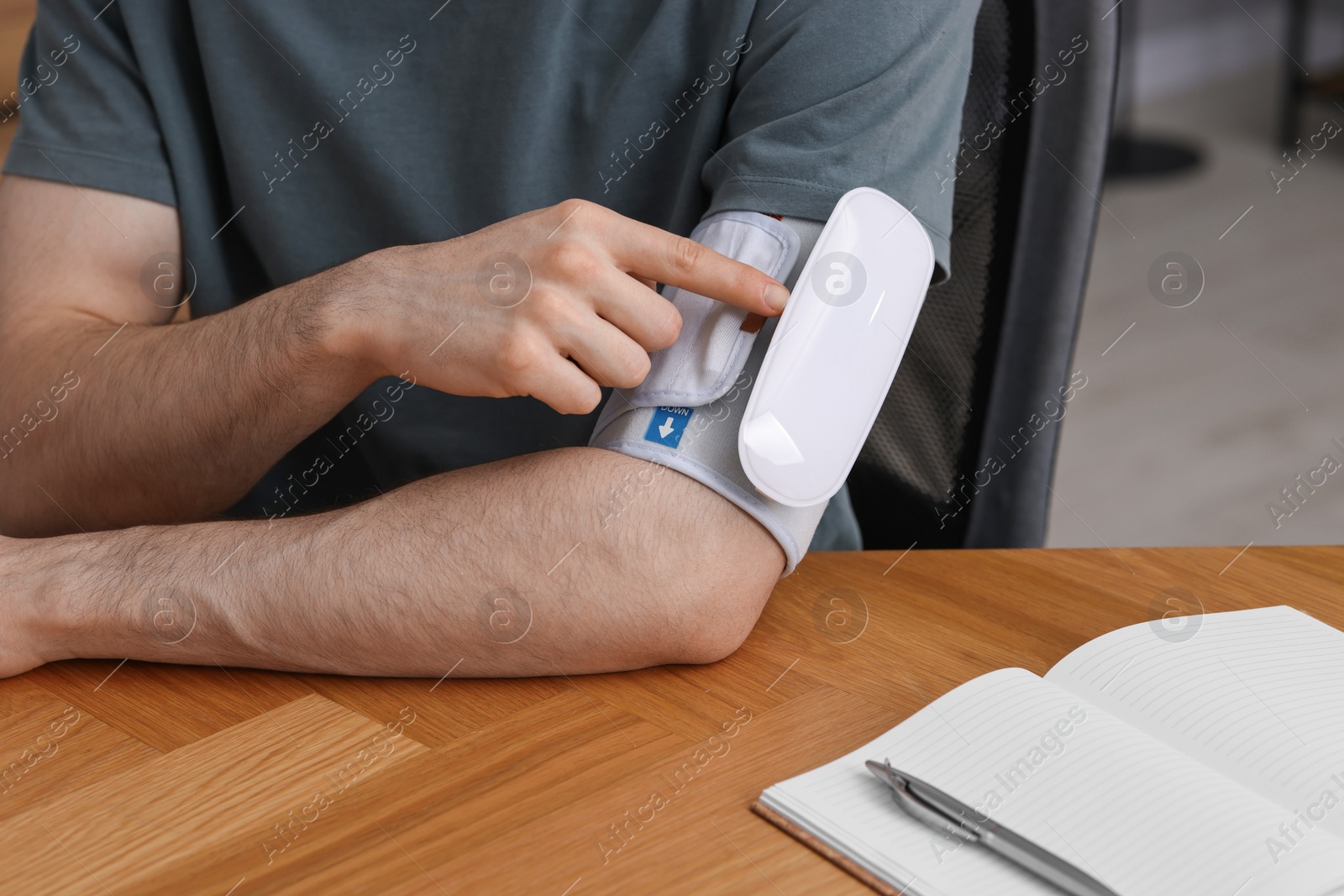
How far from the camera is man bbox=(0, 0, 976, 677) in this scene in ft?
2.51

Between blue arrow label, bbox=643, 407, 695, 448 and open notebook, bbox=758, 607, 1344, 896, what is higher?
blue arrow label, bbox=643, 407, 695, 448

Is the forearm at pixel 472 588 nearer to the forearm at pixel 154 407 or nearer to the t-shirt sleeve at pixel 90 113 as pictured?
the forearm at pixel 154 407

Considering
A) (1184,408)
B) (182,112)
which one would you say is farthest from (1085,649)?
(1184,408)

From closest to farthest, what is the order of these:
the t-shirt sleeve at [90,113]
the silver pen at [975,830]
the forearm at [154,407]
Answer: the silver pen at [975,830] → the forearm at [154,407] → the t-shirt sleeve at [90,113]

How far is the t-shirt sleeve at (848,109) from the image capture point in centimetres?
84

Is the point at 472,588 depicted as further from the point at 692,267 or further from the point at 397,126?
the point at 397,126

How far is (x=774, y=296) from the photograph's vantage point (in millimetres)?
763

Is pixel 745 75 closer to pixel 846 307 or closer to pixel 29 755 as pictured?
pixel 846 307

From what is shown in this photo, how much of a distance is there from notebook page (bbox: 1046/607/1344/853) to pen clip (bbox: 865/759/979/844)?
0.51ft

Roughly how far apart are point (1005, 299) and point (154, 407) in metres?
0.74

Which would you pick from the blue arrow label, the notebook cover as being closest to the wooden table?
the notebook cover

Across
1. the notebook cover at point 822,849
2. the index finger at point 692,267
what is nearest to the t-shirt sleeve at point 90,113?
the index finger at point 692,267

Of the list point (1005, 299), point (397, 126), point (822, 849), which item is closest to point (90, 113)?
point (397, 126)

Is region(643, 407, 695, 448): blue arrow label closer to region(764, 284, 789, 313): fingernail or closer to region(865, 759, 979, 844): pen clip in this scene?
region(764, 284, 789, 313): fingernail
